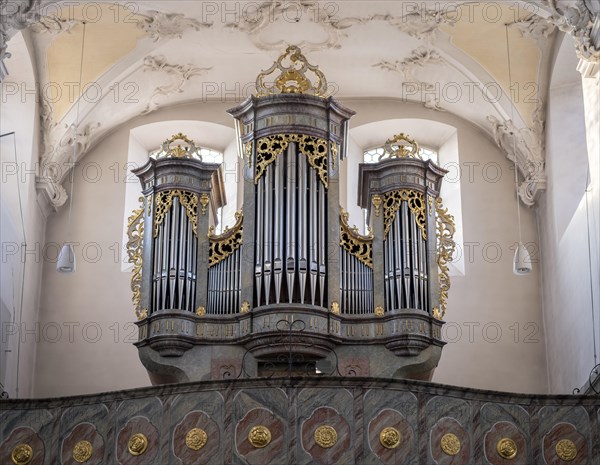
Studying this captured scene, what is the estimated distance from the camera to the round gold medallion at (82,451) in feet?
46.4

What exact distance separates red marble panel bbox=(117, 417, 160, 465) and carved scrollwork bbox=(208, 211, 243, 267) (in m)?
3.51

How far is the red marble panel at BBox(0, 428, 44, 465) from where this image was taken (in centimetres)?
1429

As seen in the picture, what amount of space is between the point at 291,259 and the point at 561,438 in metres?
4.48

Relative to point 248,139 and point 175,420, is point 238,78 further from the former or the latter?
point 175,420

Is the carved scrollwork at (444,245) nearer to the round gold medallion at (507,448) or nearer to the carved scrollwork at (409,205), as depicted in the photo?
the carved scrollwork at (409,205)

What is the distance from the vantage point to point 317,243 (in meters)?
16.8

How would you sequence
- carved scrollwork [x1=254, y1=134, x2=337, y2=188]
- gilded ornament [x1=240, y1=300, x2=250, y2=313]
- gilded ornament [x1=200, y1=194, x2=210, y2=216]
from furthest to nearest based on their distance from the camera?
gilded ornament [x1=200, y1=194, x2=210, y2=216], carved scrollwork [x1=254, y1=134, x2=337, y2=188], gilded ornament [x1=240, y1=300, x2=250, y2=313]

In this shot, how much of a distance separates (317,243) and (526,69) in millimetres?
5483

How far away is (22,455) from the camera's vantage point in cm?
1431

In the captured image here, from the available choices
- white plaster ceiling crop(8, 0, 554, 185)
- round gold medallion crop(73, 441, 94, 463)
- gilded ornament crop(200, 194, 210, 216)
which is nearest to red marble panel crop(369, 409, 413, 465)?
round gold medallion crop(73, 441, 94, 463)

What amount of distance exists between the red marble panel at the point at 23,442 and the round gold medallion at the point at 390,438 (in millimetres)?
3980

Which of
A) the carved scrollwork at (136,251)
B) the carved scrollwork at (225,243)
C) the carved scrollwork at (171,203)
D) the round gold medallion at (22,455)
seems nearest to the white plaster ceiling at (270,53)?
the carved scrollwork at (136,251)

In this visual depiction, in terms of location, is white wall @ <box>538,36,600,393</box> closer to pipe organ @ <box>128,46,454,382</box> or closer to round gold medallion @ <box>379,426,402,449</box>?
pipe organ @ <box>128,46,454,382</box>

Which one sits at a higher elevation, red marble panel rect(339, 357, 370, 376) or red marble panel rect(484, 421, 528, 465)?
red marble panel rect(339, 357, 370, 376)
